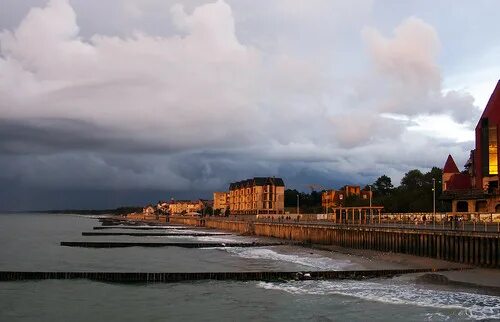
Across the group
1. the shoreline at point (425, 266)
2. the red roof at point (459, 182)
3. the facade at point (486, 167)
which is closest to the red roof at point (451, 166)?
the red roof at point (459, 182)

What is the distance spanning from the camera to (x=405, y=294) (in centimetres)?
3256

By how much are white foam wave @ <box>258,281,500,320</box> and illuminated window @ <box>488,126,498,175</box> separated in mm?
61501

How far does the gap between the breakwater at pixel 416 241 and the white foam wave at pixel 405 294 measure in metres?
8.15

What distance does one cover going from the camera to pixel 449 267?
135ft

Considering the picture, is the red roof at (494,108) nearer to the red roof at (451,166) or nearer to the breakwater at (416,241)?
the red roof at (451,166)

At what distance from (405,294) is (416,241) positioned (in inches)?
715

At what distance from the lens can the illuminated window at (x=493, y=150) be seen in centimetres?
9038

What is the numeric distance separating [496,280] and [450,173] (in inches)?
3263

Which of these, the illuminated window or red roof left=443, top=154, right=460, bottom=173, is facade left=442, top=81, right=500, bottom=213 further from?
red roof left=443, top=154, right=460, bottom=173

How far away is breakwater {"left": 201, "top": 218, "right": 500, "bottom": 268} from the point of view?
40.6m

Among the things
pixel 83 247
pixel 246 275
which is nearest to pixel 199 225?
pixel 83 247

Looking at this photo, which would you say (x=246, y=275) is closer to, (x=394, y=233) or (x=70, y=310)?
(x=70, y=310)

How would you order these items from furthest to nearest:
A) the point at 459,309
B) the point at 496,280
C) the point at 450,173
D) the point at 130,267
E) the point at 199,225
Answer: the point at 199,225
the point at 450,173
the point at 130,267
the point at 496,280
the point at 459,309

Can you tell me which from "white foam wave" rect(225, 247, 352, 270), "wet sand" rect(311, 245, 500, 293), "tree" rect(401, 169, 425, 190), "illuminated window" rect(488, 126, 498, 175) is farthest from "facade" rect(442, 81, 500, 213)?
"tree" rect(401, 169, 425, 190)
